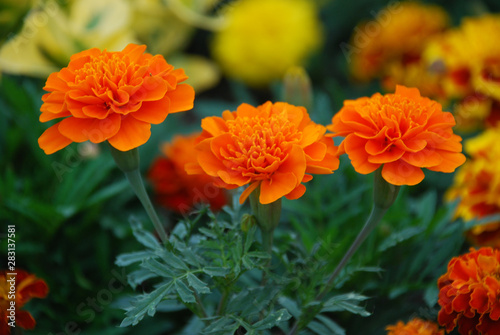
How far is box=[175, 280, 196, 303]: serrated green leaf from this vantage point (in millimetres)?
461

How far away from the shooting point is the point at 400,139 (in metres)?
0.45

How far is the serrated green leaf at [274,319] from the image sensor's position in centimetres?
47

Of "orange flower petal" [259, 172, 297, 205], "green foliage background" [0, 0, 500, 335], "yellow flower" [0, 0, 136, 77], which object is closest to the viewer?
"orange flower petal" [259, 172, 297, 205]

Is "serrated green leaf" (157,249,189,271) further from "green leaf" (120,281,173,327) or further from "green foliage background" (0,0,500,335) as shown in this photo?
"green foliage background" (0,0,500,335)

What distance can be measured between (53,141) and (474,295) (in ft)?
1.38

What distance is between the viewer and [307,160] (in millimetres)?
454

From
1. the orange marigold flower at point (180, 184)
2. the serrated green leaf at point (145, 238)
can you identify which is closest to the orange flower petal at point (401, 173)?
the serrated green leaf at point (145, 238)

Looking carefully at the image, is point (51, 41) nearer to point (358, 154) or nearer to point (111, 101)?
point (111, 101)

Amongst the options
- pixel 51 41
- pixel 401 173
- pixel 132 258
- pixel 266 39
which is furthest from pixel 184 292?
pixel 266 39

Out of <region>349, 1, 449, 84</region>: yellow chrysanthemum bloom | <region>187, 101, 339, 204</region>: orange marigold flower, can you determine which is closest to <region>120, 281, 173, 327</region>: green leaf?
<region>187, 101, 339, 204</region>: orange marigold flower

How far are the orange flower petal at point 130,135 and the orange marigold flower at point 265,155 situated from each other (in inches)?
2.0

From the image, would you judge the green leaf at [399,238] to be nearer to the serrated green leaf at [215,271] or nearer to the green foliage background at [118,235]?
the green foliage background at [118,235]

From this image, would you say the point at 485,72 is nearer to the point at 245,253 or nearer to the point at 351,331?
the point at 351,331

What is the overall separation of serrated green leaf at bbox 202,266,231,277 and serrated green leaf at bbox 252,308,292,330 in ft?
0.19
